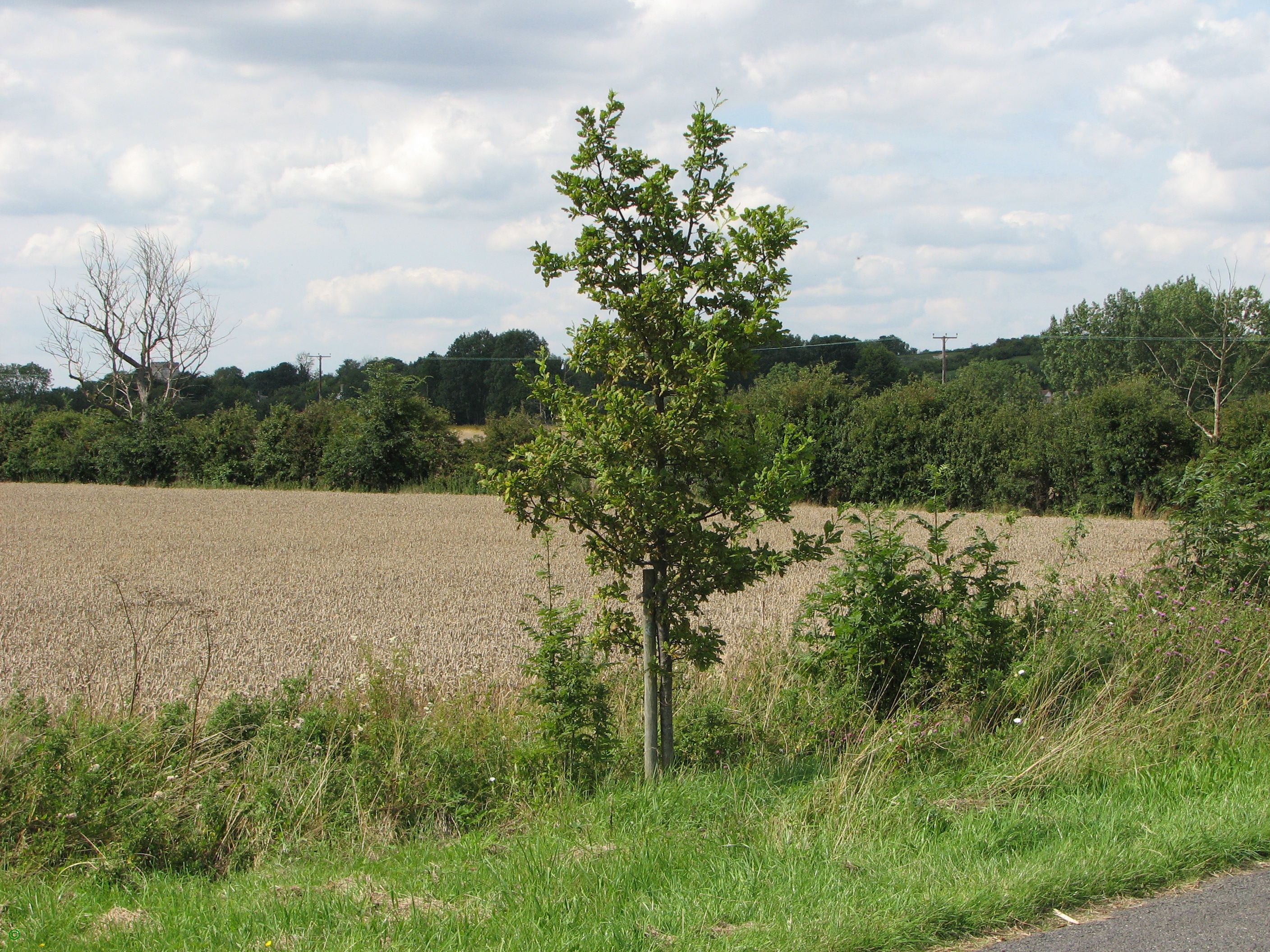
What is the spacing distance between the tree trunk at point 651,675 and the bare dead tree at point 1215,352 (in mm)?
23136

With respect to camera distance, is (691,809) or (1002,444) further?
(1002,444)

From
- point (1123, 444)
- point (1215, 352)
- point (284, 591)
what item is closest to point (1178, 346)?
point (1215, 352)

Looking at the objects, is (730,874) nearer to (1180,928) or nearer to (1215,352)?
(1180,928)

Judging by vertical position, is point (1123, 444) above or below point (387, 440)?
below

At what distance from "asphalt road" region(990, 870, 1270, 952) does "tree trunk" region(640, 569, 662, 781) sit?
8.49 ft

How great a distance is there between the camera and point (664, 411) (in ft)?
19.8

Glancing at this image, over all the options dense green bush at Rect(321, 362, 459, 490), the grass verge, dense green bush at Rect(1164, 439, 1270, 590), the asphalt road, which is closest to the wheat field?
dense green bush at Rect(1164, 439, 1270, 590)

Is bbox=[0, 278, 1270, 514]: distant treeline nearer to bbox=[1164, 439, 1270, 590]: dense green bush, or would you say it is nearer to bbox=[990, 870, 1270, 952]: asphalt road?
bbox=[1164, 439, 1270, 590]: dense green bush

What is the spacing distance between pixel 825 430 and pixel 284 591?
20.1m

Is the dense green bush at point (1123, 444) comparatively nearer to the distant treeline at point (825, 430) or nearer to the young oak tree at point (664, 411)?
the distant treeline at point (825, 430)

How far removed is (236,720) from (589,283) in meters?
3.95

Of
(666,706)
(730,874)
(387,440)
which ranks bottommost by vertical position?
(730,874)

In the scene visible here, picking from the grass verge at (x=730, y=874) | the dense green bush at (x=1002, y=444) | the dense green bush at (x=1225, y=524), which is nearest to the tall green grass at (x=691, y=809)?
the grass verge at (x=730, y=874)

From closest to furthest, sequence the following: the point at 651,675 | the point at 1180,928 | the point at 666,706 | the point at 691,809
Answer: the point at 1180,928 → the point at 691,809 → the point at 651,675 → the point at 666,706
